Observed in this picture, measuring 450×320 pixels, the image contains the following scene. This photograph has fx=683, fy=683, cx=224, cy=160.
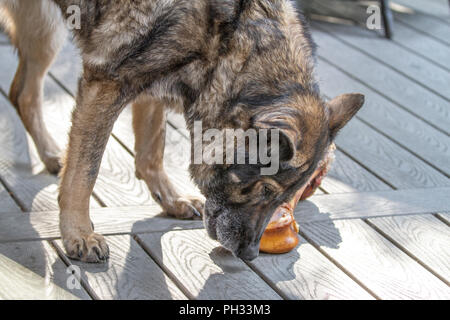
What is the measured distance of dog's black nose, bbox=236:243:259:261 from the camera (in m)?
2.31

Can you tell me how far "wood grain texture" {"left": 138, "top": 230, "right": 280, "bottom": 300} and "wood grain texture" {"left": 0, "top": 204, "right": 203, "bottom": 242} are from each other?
63 mm

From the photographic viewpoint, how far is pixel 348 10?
5.25 meters

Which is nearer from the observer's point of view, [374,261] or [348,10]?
[374,261]

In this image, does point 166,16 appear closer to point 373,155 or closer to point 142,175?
point 142,175

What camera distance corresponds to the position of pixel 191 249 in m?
2.50

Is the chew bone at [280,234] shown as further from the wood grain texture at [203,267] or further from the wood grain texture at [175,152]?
the wood grain texture at [175,152]

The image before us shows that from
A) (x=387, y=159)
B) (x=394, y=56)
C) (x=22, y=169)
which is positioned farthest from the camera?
(x=394, y=56)

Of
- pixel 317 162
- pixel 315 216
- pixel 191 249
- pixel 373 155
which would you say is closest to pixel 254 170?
pixel 317 162

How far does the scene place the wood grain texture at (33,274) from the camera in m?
2.08

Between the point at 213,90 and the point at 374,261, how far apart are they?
0.87 metres

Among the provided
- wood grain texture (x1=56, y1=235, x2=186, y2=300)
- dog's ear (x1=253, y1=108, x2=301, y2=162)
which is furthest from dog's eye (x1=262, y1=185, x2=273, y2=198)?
wood grain texture (x1=56, y1=235, x2=186, y2=300)

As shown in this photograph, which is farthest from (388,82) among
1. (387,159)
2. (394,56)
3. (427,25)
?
(427,25)

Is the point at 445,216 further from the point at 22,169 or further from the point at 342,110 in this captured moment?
the point at 22,169

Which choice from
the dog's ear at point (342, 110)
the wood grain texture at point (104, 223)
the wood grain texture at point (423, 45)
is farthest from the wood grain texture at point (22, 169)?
the wood grain texture at point (423, 45)
